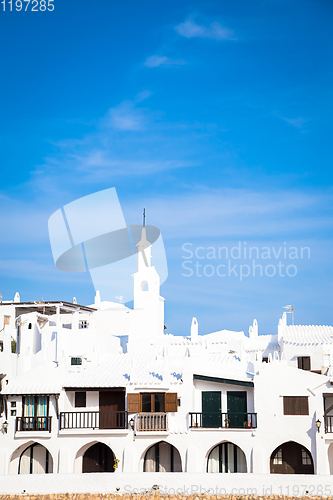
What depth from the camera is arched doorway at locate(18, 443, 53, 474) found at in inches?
1470

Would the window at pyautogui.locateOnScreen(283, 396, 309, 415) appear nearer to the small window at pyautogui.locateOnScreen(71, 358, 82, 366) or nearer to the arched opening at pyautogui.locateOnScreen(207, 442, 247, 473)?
the arched opening at pyautogui.locateOnScreen(207, 442, 247, 473)

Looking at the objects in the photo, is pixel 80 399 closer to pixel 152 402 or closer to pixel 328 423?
pixel 152 402

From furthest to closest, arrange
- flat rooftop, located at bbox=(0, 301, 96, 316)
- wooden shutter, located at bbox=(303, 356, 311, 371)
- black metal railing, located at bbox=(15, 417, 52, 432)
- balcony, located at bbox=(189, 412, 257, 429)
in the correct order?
flat rooftop, located at bbox=(0, 301, 96, 316)
wooden shutter, located at bbox=(303, 356, 311, 371)
black metal railing, located at bbox=(15, 417, 52, 432)
balcony, located at bbox=(189, 412, 257, 429)

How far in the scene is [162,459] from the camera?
121ft

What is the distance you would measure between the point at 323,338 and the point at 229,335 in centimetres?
1370

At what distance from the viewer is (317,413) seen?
1352 inches

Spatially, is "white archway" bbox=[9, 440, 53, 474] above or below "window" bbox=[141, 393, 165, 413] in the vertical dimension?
below

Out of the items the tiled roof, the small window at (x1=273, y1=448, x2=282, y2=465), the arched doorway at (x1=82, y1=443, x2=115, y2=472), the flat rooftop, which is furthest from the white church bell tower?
the small window at (x1=273, y1=448, x2=282, y2=465)

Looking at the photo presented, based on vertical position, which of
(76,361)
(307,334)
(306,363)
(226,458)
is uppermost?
(307,334)

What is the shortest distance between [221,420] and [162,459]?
4420mm

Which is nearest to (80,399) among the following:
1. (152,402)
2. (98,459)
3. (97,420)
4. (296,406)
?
(97,420)

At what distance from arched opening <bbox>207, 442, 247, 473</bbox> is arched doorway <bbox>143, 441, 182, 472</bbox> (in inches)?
76.9

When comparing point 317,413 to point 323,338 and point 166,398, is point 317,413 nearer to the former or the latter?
point 166,398

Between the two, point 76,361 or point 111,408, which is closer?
point 111,408
